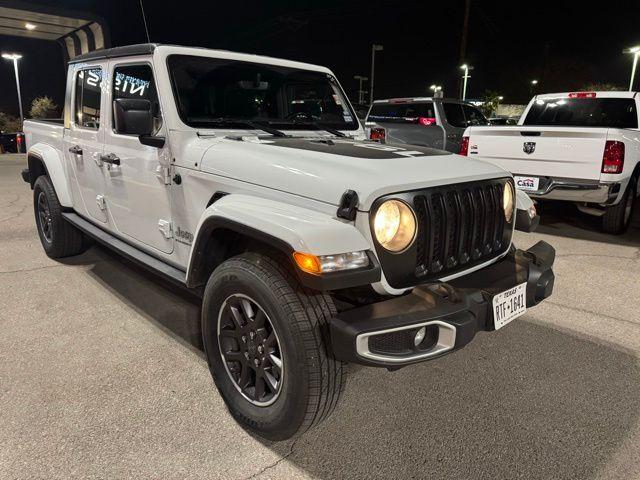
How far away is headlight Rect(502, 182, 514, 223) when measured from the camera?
104 inches

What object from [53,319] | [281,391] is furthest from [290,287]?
[53,319]

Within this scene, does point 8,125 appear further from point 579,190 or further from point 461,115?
point 579,190

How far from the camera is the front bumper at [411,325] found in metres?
1.82

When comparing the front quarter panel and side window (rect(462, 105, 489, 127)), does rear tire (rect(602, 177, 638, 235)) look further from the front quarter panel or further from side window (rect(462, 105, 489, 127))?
the front quarter panel

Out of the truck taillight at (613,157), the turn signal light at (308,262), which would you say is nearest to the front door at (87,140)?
the turn signal light at (308,262)

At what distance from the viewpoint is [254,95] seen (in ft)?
10.7

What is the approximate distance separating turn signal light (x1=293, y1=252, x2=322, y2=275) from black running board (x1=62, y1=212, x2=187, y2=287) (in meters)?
1.07

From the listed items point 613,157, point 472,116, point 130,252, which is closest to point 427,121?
point 472,116

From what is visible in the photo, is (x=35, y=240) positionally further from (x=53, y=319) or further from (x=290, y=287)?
(x=290, y=287)

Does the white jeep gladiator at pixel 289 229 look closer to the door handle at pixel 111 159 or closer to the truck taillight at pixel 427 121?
the door handle at pixel 111 159

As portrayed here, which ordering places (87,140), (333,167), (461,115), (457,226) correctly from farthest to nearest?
(461,115), (87,140), (457,226), (333,167)

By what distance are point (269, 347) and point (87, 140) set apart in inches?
101

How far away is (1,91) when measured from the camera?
25.6 m

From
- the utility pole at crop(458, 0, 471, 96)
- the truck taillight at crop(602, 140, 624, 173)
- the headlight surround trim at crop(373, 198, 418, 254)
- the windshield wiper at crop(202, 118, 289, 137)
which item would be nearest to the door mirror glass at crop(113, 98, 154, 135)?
the windshield wiper at crop(202, 118, 289, 137)
